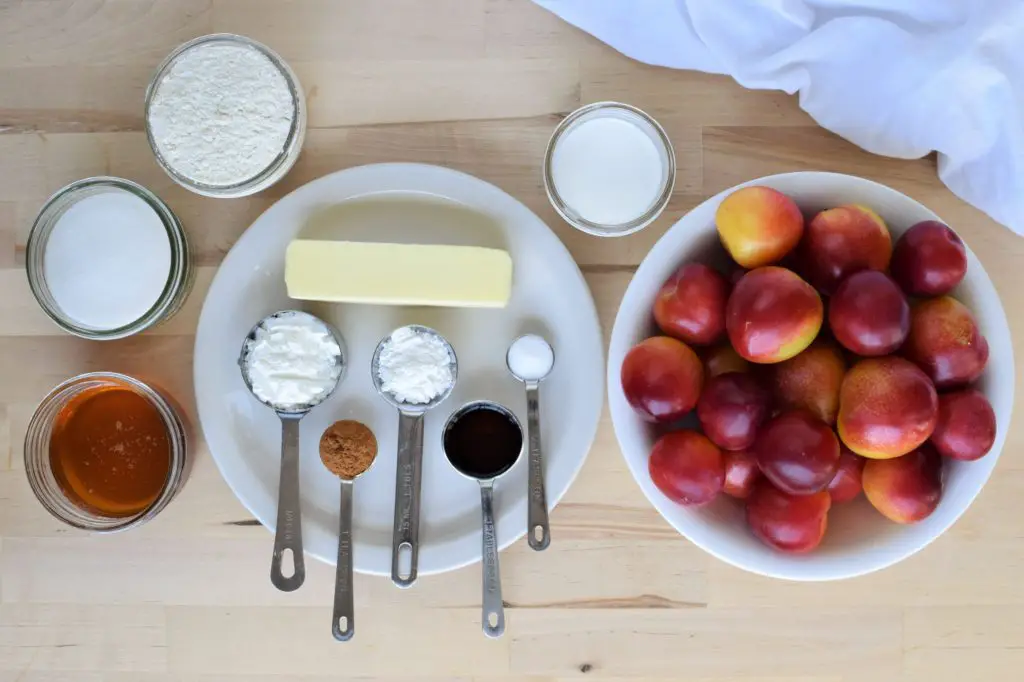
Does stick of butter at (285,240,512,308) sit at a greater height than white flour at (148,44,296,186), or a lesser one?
lesser

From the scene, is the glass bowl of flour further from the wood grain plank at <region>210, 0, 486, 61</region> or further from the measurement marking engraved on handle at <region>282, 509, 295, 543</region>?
the measurement marking engraved on handle at <region>282, 509, 295, 543</region>

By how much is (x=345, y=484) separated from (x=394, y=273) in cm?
21

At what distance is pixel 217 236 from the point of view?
2.67ft

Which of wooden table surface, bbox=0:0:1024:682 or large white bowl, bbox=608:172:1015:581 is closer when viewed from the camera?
large white bowl, bbox=608:172:1015:581

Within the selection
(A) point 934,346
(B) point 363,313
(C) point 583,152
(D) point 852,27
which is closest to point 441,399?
(B) point 363,313

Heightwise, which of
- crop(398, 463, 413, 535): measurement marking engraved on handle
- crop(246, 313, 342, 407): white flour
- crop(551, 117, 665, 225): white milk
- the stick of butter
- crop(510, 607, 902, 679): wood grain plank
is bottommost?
crop(510, 607, 902, 679): wood grain plank

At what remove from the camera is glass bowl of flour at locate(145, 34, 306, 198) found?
0.76m

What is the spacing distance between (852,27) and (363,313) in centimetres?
55

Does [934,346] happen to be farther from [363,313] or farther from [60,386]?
[60,386]

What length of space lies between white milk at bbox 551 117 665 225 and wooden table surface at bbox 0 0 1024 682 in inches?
1.4

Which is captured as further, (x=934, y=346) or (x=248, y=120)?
(x=248, y=120)

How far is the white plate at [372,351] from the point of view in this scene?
77cm

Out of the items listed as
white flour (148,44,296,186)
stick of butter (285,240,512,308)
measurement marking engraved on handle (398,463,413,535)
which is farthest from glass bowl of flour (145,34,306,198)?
measurement marking engraved on handle (398,463,413,535)

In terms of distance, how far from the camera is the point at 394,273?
0.74 metres
